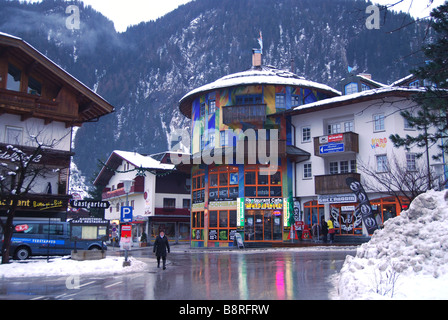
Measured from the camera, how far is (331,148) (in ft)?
114

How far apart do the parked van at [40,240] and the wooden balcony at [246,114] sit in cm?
1625

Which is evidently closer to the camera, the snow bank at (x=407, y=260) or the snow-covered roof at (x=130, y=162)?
the snow bank at (x=407, y=260)

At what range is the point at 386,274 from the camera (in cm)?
954

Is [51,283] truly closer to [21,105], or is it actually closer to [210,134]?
[21,105]

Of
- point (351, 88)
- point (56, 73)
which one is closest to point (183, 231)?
point (351, 88)

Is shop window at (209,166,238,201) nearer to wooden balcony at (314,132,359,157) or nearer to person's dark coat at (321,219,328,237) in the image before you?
wooden balcony at (314,132,359,157)

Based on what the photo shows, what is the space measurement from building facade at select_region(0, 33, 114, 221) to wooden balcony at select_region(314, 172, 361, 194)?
17205 millimetres

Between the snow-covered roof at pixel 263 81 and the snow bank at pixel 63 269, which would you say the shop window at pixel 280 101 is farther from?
the snow bank at pixel 63 269

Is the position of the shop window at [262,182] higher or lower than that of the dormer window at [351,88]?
lower

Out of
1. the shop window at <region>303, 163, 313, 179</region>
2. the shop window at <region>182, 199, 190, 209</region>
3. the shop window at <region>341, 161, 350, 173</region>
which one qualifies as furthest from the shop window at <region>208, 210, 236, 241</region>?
the shop window at <region>182, 199, 190, 209</region>

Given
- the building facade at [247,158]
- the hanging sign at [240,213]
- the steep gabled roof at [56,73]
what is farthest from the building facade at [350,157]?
the steep gabled roof at [56,73]

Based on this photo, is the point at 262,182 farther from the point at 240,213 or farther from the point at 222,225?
the point at 222,225

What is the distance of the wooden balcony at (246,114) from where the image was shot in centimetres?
3778
